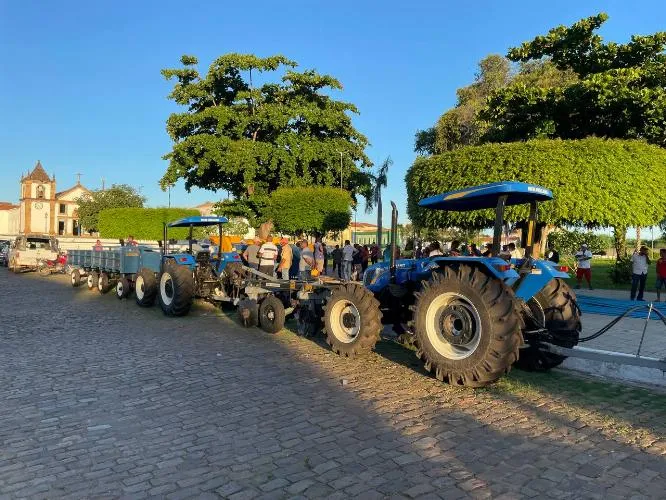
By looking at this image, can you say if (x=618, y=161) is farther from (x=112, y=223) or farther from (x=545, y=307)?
(x=112, y=223)

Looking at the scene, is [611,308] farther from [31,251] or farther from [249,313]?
[31,251]

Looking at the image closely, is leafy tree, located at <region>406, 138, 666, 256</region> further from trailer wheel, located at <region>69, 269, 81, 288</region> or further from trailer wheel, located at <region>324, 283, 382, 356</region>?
trailer wheel, located at <region>69, 269, 81, 288</region>

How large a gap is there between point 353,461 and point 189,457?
122 centimetres

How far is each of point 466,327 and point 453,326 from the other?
0.20m

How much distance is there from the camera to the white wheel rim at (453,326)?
5.89 metres

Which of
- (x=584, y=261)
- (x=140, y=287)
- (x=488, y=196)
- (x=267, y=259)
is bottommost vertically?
(x=140, y=287)

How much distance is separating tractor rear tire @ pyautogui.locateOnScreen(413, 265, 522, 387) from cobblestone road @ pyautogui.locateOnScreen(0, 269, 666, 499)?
11.6 inches

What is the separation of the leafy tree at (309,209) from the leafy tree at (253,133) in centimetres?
203

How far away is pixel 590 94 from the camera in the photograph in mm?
16297

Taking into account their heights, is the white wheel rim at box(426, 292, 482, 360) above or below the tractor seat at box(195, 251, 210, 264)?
below

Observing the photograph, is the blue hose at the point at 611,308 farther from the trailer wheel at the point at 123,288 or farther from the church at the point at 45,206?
the church at the point at 45,206

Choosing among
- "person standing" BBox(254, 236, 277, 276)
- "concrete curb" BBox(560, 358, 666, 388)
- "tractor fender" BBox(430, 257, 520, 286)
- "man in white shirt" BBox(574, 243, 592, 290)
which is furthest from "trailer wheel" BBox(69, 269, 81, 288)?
"man in white shirt" BBox(574, 243, 592, 290)

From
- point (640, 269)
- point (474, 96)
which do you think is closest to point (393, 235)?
point (640, 269)

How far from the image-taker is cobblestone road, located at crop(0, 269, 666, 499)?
11.7 feet
